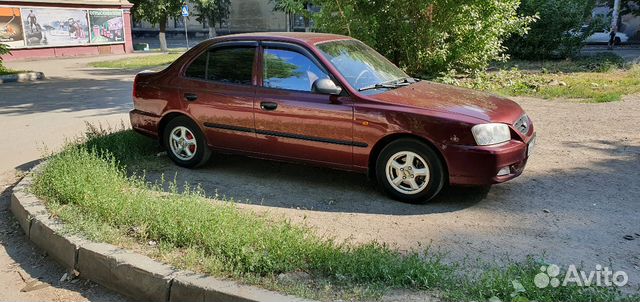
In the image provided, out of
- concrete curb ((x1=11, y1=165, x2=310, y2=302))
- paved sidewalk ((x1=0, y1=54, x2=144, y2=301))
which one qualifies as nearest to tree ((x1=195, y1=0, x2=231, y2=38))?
paved sidewalk ((x1=0, y1=54, x2=144, y2=301))

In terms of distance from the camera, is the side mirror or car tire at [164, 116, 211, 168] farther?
car tire at [164, 116, 211, 168]

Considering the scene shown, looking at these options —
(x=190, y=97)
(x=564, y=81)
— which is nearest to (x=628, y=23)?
(x=564, y=81)

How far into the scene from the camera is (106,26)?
95.1ft

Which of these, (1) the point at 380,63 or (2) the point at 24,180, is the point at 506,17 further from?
(2) the point at 24,180

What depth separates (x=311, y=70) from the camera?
5297mm

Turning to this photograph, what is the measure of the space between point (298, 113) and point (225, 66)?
3.90 ft

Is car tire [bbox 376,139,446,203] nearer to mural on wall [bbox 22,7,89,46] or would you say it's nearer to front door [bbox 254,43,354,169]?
front door [bbox 254,43,354,169]

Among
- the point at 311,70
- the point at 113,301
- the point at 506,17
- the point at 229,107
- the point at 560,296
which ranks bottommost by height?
the point at 113,301

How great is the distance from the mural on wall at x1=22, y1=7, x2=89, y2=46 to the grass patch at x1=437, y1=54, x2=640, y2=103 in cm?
2138

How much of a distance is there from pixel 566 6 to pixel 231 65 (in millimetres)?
14845

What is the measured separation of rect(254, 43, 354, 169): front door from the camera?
5086 mm

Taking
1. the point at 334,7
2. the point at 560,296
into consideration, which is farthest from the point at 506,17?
the point at 560,296

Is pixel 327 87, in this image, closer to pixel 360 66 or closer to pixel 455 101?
pixel 360 66

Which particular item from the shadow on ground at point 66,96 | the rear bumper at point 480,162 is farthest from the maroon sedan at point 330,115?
A: the shadow on ground at point 66,96
